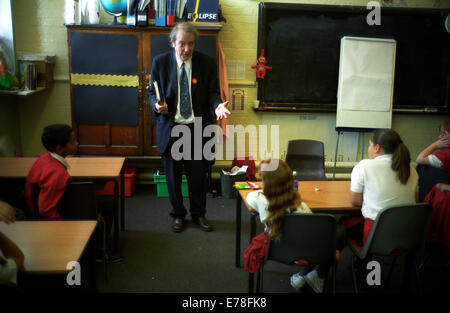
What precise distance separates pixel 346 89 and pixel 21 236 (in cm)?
405

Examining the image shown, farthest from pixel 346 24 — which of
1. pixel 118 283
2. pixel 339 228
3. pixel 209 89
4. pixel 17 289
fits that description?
pixel 17 289

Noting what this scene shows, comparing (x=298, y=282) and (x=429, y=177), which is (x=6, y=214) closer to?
(x=298, y=282)

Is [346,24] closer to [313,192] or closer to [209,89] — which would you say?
[209,89]

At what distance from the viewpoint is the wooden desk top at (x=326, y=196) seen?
100 inches

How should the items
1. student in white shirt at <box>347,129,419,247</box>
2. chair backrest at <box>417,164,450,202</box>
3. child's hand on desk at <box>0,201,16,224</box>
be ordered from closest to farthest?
1. child's hand on desk at <box>0,201,16,224</box>
2. student in white shirt at <box>347,129,419,247</box>
3. chair backrest at <box>417,164,450,202</box>

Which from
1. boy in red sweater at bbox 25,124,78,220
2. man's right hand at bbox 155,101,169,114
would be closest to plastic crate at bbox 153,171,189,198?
man's right hand at bbox 155,101,169,114

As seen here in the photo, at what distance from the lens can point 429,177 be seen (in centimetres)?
313

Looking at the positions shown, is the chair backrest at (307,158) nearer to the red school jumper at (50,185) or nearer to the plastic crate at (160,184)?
the plastic crate at (160,184)

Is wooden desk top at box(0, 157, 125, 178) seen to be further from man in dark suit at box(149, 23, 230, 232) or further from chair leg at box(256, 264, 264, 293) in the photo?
chair leg at box(256, 264, 264, 293)

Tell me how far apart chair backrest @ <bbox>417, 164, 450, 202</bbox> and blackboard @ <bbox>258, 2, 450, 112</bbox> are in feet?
6.62

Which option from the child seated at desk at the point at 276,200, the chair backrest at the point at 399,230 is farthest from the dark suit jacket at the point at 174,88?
the chair backrest at the point at 399,230

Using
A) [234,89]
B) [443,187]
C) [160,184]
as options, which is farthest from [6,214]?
[234,89]

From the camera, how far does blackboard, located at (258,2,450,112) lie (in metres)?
4.92

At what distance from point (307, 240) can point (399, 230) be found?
0.52m
